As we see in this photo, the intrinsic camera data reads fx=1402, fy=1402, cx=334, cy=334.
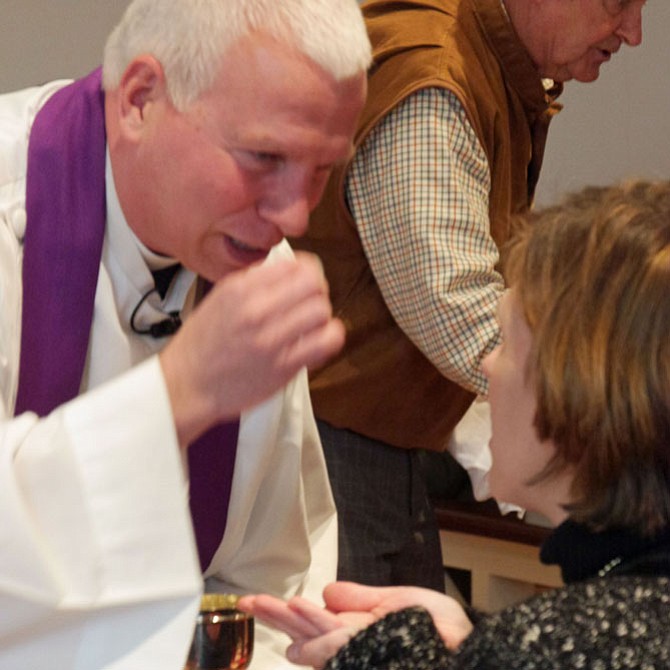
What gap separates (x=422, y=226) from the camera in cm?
198

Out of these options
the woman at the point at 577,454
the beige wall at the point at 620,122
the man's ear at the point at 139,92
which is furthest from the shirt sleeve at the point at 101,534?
the beige wall at the point at 620,122

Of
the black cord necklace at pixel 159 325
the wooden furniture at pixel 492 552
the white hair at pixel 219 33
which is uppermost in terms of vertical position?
the white hair at pixel 219 33

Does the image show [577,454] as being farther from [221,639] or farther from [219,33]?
[219,33]

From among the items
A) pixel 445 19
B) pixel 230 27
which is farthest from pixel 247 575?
pixel 445 19

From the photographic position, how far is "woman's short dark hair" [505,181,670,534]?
1.24m

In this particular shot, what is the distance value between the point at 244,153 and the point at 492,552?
1.84 meters

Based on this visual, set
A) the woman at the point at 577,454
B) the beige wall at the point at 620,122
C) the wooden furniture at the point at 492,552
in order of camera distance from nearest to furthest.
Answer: the woman at the point at 577,454 → the wooden furniture at the point at 492,552 → the beige wall at the point at 620,122

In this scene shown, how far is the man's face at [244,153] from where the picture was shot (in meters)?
1.57

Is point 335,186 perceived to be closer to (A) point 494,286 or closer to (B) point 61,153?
(A) point 494,286

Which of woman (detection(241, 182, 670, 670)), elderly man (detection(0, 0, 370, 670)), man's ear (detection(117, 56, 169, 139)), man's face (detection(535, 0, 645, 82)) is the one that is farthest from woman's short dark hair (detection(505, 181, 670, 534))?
man's face (detection(535, 0, 645, 82))

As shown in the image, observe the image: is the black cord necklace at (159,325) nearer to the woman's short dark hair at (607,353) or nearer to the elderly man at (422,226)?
the elderly man at (422,226)

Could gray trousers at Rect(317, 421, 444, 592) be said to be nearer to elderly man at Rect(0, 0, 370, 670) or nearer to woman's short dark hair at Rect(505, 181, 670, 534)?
elderly man at Rect(0, 0, 370, 670)

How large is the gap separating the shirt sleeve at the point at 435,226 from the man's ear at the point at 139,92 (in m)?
0.49

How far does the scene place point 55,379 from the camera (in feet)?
5.29
